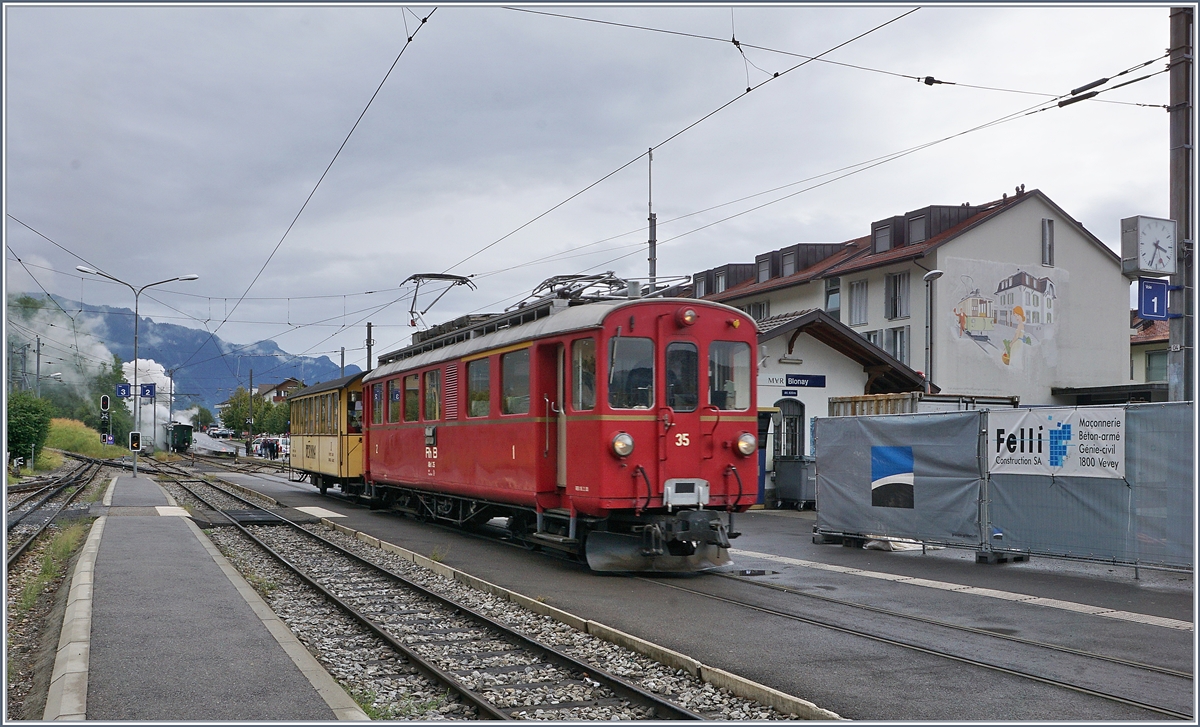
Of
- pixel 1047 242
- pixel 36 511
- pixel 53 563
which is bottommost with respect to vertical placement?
pixel 36 511

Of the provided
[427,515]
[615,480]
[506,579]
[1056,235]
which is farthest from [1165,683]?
[1056,235]

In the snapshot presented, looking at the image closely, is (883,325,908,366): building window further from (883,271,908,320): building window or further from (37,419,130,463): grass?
(37,419,130,463): grass

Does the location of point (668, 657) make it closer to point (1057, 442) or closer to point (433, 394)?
point (1057, 442)

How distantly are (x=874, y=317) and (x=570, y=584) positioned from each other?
86.1 ft

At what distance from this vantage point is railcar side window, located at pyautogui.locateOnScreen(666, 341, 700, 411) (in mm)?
11688

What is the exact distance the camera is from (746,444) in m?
11.9

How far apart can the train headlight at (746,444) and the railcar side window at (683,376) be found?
0.72 m

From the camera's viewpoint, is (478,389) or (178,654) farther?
(478,389)

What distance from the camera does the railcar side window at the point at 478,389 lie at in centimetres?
1414

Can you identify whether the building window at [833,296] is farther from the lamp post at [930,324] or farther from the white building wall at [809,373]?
the white building wall at [809,373]

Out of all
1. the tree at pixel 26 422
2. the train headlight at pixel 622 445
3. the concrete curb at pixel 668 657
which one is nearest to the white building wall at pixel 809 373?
the train headlight at pixel 622 445

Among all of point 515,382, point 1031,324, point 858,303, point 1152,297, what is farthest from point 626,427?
point 1031,324

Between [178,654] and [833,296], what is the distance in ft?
107

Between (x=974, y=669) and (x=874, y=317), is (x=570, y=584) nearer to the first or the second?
(x=974, y=669)
